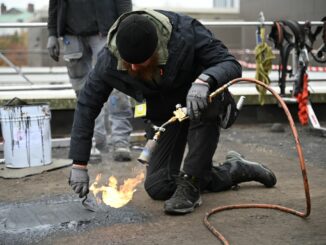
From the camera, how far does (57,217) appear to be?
125 inches

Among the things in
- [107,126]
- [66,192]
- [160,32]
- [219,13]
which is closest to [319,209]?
[160,32]

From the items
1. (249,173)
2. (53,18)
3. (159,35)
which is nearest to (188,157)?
(249,173)

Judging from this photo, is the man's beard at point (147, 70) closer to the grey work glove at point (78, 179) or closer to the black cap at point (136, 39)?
the black cap at point (136, 39)

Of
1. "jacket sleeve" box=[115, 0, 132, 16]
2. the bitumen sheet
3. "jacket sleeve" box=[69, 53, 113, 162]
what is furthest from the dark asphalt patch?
"jacket sleeve" box=[115, 0, 132, 16]

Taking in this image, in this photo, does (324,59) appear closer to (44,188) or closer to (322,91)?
(322,91)

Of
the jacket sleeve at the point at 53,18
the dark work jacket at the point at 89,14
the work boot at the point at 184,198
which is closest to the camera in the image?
the work boot at the point at 184,198

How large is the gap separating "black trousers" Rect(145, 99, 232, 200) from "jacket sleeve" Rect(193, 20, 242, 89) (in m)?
0.26

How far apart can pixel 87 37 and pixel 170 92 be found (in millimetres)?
1831

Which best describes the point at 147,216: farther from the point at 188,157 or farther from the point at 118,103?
the point at 118,103

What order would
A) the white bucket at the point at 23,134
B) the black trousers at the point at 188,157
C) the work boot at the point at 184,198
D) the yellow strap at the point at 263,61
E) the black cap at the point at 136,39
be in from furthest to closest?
the yellow strap at the point at 263,61 → the white bucket at the point at 23,134 → the black trousers at the point at 188,157 → the work boot at the point at 184,198 → the black cap at the point at 136,39

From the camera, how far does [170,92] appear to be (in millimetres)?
3227

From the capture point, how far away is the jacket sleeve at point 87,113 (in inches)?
118

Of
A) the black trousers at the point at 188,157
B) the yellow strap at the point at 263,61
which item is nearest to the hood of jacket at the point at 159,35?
the black trousers at the point at 188,157

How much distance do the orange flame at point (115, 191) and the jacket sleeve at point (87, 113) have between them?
1.81 feet
